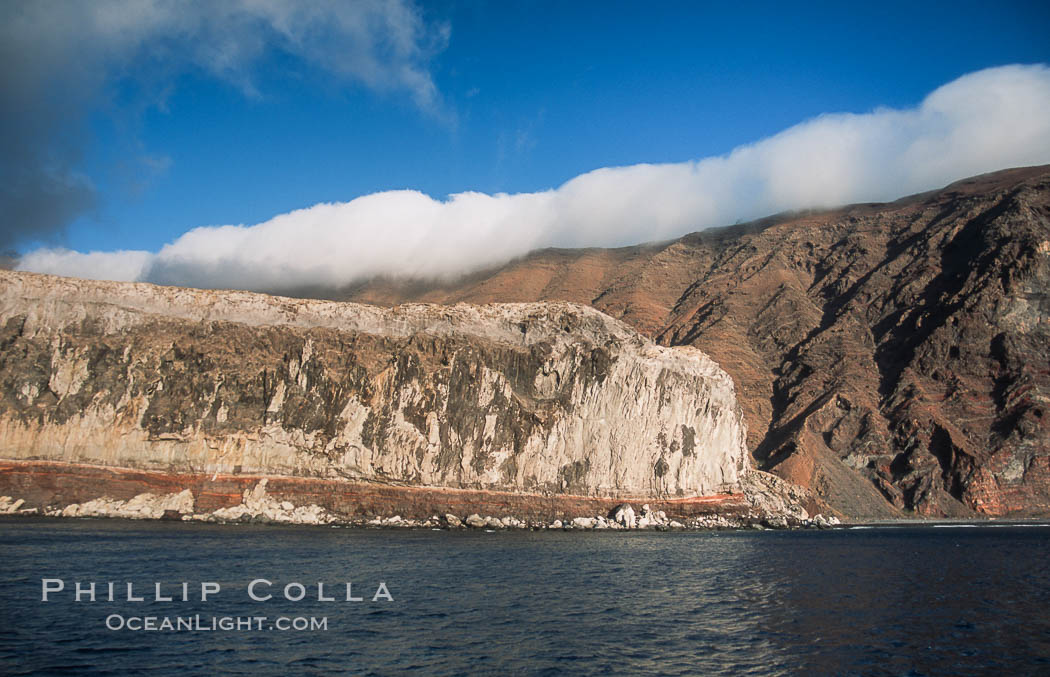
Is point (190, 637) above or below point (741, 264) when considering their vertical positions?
below

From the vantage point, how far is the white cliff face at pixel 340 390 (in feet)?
166

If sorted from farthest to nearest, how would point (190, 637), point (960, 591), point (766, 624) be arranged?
point (960, 591), point (766, 624), point (190, 637)

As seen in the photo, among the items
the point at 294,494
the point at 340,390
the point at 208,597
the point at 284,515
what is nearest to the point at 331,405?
the point at 340,390

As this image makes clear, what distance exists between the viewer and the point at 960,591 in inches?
1102

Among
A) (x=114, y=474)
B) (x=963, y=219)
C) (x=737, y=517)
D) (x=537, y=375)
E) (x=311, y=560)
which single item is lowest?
(x=737, y=517)

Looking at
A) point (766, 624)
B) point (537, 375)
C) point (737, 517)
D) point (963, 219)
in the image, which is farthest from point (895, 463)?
point (766, 624)

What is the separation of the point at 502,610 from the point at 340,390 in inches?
1408

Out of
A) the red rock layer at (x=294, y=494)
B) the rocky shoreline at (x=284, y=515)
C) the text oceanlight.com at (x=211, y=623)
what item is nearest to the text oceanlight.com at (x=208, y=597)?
the text oceanlight.com at (x=211, y=623)

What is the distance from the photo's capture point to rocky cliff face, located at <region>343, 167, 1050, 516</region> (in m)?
93.0

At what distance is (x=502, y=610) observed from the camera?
21828 mm

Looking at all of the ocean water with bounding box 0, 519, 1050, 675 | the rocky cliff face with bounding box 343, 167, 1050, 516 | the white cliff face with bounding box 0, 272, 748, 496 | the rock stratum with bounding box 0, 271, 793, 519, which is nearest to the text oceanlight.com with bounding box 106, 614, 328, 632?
the ocean water with bounding box 0, 519, 1050, 675

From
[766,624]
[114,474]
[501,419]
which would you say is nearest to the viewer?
[766,624]

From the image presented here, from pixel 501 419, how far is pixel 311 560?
93.1 feet

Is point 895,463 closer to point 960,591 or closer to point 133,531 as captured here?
point 960,591
